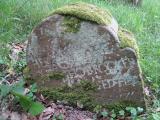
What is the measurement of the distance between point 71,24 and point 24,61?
123cm

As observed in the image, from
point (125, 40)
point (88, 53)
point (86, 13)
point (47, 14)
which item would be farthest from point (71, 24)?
point (47, 14)

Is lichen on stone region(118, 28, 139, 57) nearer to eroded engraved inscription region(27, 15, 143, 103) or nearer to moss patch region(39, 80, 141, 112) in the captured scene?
eroded engraved inscription region(27, 15, 143, 103)

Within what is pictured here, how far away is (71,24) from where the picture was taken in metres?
4.71

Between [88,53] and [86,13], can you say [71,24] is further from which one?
[88,53]

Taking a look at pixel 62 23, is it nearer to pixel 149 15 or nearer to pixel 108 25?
pixel 108 25

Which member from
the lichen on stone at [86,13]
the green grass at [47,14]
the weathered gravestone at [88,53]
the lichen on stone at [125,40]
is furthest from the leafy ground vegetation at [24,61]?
the lichen on stone at [86,13]

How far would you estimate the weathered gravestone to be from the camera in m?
4.69

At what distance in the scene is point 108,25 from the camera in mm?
4719

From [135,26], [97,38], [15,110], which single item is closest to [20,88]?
[15,110]

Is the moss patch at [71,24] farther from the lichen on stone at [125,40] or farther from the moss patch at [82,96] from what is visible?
the moss patch at [82,96]

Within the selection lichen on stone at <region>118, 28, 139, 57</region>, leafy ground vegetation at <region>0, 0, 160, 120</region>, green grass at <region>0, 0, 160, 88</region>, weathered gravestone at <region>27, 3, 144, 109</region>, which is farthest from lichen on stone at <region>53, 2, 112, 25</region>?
green grass at <region>0, 0, 160, 88</region>

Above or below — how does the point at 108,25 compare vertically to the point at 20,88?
above

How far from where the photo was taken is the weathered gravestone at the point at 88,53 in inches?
185

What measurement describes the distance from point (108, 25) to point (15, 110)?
140 centimetres
